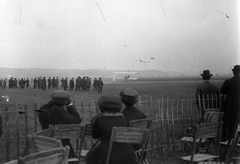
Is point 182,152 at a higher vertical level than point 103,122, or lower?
lower

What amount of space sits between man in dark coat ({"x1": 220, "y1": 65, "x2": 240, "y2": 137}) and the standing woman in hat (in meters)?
3.80

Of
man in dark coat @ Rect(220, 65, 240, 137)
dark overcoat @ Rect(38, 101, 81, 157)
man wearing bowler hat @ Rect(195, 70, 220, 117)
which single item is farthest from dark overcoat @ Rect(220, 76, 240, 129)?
dark overcoat @ Rect(38, 101, 81, 157)

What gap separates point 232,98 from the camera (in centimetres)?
674

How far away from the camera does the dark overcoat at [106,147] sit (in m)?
3.47

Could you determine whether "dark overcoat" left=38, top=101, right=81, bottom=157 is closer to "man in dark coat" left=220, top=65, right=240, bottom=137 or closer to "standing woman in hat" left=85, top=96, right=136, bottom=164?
"standing woman in hat" left=85, top=96, right=136, bottom=164

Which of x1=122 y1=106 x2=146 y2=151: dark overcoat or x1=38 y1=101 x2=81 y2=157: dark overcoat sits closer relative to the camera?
x1=38 y1=101 x2=81 y2=157: dark overcoat

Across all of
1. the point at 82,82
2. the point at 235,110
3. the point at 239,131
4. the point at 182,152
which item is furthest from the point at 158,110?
the point at 82,82

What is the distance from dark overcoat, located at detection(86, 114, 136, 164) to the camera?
11.4 ft

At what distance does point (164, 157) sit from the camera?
6828mm

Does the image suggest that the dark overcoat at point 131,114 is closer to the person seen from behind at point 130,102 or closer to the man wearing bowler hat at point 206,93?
the person seen from behind at point 130,102

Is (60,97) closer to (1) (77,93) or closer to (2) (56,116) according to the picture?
(2) (56,116)

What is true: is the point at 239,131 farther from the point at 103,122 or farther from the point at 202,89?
the point at 202,89

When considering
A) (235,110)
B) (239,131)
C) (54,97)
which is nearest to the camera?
(239,131)

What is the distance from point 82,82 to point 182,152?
3252 centimetres
